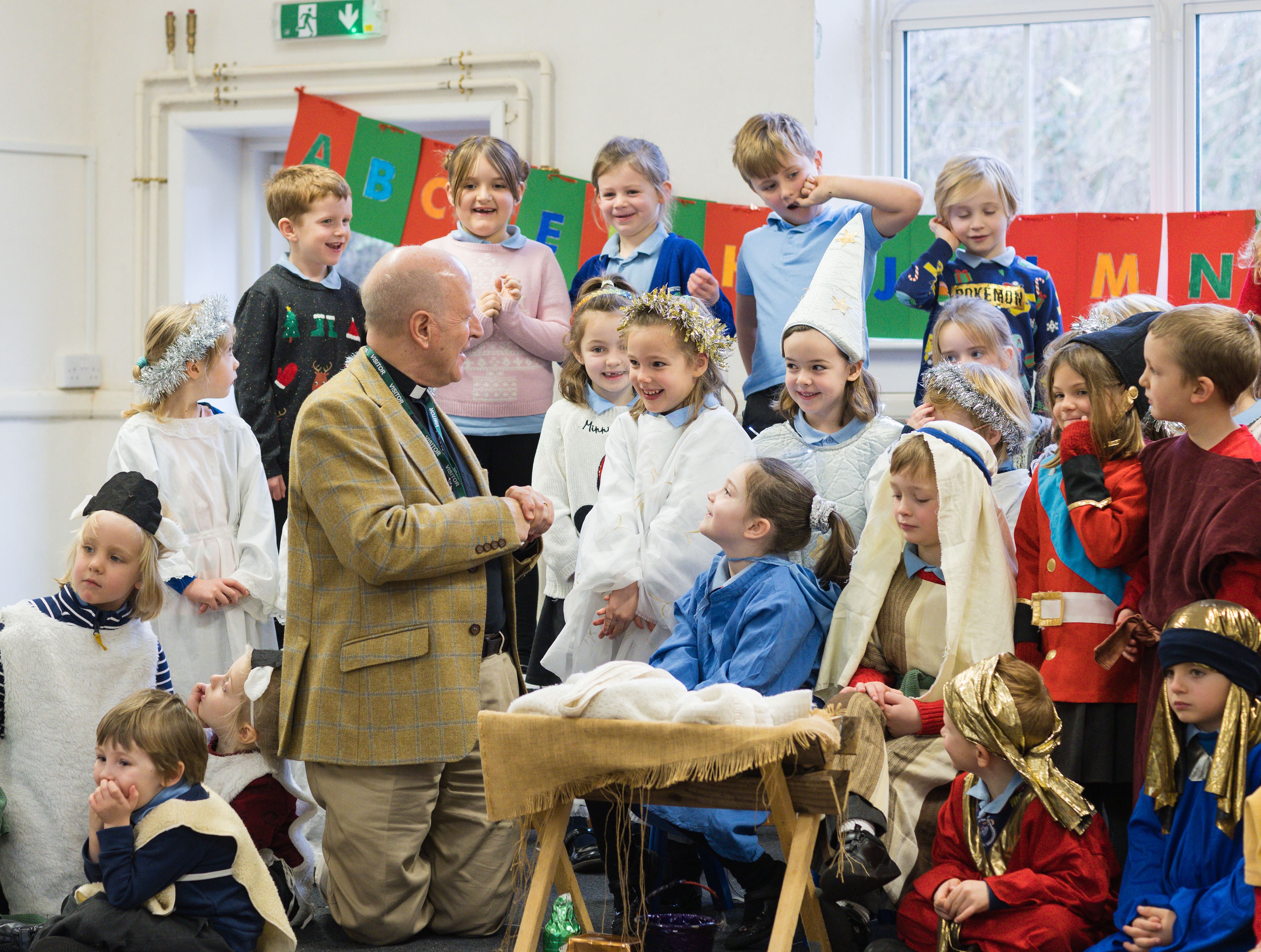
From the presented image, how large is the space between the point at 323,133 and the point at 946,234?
2899 millimetres

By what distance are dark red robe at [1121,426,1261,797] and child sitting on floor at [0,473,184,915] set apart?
232 cm

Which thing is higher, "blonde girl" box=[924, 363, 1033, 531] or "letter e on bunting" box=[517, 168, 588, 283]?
"letter e on bunting" box=[517, 168, 588, 283]

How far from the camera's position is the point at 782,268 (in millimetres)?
4184

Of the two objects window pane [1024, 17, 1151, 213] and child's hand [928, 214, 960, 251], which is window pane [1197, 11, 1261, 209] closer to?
window pane [1024, 17, 1151, 213]

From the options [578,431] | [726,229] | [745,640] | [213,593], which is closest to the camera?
[745,640]

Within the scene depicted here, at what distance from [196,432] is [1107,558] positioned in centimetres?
250

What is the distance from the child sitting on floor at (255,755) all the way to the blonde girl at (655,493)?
0.81m

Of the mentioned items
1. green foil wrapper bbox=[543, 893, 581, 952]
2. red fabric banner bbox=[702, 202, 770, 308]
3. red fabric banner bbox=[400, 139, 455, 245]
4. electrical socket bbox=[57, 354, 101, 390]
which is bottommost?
green foil wrapper bbox=[543, 893, 581, 952]

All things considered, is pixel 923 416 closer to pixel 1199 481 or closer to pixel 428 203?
pixel 1199 481

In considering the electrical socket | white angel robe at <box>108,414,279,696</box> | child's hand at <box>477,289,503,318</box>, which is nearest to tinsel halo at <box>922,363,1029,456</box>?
child's hand at <box>477,289,503,318</box>

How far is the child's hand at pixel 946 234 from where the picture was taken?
13.8ft

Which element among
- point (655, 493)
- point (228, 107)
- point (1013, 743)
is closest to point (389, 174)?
point (228, 107)

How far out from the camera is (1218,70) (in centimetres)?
550

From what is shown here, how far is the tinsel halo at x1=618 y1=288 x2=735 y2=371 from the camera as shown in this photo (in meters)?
3.55
